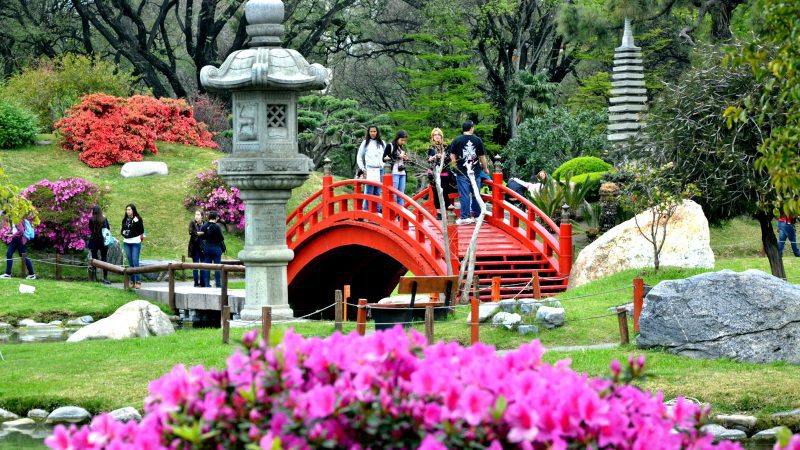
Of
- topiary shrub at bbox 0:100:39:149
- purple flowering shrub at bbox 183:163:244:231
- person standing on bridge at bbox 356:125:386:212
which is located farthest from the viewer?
topiary shrub at bbox 0:100:39:149

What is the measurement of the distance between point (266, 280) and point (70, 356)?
3461 millimetres

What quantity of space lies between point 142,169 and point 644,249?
19804 mm

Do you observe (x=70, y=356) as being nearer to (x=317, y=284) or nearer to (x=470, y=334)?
(x=470, y=334)

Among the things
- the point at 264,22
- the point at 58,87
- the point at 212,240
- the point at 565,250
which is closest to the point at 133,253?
the point at 212,240

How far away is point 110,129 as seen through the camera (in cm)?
3766

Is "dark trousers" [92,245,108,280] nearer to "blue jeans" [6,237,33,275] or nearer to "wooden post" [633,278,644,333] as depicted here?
"blue jeans" [6,237,33,275]

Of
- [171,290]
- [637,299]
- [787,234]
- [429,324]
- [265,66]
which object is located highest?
[265,66]

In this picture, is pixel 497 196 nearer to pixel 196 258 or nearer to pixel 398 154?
pixel 398 154

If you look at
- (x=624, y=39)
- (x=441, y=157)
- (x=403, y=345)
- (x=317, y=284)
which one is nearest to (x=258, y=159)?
(x=441, y=157)

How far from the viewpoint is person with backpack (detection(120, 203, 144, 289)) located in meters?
27.2

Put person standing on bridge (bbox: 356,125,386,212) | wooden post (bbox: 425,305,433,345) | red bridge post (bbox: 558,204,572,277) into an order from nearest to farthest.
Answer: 1. wooden post (bbox: 425,305,433,345)
2. red bridge post (bbox: 558,204,572,277)
3. person standing on bridge (bbox: 356,125,386,212)

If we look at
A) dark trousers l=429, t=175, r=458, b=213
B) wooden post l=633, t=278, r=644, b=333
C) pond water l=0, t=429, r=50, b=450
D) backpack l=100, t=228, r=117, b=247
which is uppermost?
dark trousers l=429, t=175, r=458, b=213

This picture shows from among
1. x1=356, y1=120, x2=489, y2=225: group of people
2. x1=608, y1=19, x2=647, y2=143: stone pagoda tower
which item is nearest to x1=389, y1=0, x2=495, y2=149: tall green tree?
x1=608, y1=19, x2=647, y2=143: stone pagoda tower

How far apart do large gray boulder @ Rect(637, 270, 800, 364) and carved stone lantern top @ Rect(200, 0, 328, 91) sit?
6.69 meters
